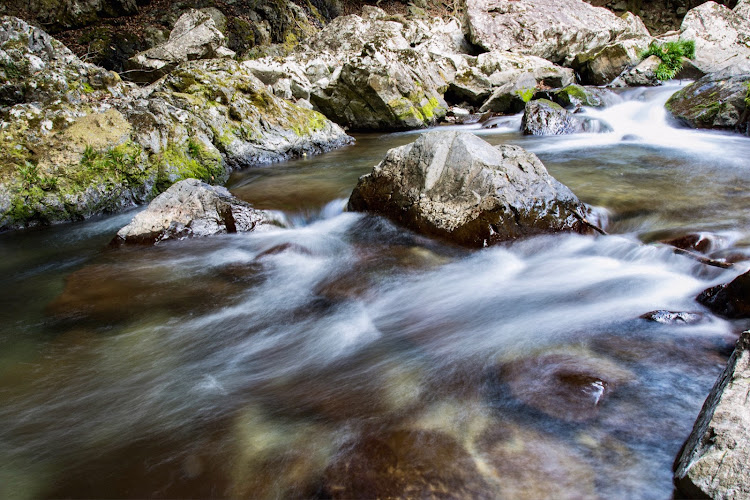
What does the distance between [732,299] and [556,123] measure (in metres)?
9.61

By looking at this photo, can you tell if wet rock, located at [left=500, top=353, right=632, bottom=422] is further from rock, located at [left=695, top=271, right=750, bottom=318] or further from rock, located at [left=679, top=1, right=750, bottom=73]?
rock, located at [left=679, top=1, right=750, bottom=73]

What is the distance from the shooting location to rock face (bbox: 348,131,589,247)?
15.0 ft

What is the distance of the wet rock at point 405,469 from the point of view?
181cm

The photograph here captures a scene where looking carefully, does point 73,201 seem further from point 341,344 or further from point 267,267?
point 341,344

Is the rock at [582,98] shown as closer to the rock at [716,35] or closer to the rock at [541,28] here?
the rock at [716,35]

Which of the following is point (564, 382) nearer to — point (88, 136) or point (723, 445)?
point (723, 445)

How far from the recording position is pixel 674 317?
116 inches

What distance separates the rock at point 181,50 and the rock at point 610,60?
15.4 meters

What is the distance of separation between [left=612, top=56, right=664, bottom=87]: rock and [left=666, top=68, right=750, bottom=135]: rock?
476cm

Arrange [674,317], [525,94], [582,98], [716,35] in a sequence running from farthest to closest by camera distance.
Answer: [716,35]
[525,94]
[582,98]
[674,317]

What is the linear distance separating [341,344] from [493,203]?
7.51 feet

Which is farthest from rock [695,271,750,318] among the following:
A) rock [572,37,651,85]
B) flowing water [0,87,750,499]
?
rock [572,37,651,85]

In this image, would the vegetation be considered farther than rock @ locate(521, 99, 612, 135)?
Yes

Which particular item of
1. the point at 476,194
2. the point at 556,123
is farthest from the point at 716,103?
the point at 476,194
